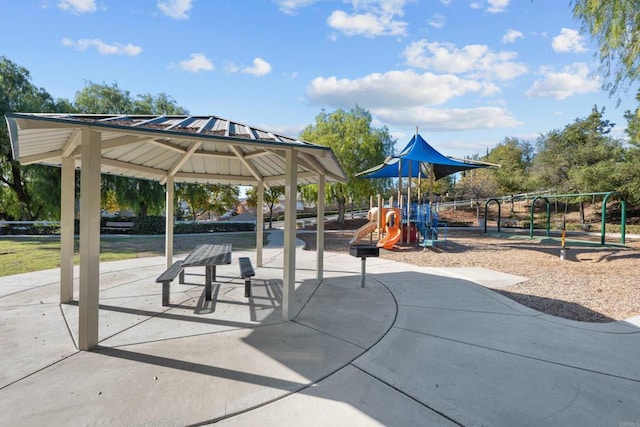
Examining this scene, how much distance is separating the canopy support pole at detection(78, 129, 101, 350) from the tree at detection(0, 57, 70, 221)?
1860cm

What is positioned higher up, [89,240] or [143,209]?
[143,209]

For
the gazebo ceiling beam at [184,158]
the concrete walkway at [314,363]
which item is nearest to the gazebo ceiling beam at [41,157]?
the gazebo ceiling beam at [184,158]

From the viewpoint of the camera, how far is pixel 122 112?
2064 centimetres

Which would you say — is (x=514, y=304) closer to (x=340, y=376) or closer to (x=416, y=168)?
(x=340, y=376)

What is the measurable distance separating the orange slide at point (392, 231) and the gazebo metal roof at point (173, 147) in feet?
18.6

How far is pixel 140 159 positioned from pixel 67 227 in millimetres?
2399

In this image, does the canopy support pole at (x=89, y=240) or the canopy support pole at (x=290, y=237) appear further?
the canopy support pole at (x=290, y=237)

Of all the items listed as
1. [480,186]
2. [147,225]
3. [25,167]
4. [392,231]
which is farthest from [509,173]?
[25,167]

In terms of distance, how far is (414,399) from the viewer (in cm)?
288

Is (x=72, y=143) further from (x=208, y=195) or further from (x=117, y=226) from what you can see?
(x=208, y=195)

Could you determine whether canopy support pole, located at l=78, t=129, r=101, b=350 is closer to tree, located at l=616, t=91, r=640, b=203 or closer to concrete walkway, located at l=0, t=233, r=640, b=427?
concrete walkway, located at l=0, t=233, r=640, b=427

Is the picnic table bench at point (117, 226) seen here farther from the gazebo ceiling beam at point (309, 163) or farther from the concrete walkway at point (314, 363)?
the gazebo ceiling beam at point (309, 163)

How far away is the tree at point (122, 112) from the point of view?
19922mm

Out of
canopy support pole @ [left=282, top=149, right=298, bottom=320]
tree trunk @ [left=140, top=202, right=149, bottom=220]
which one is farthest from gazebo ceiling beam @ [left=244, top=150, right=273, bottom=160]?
tree trunk @ [left=140, top=202, right=149, bottom=220]
